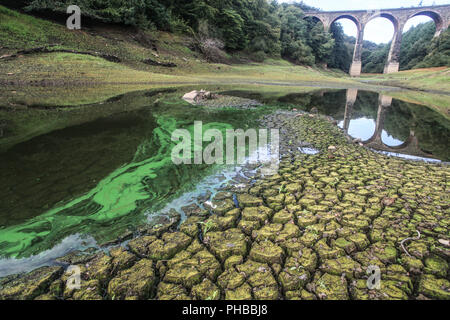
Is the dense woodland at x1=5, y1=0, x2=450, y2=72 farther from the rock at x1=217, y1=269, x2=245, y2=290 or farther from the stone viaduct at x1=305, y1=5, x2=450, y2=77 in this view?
the rock at x1=217, y1=269, x2=245, y2=290

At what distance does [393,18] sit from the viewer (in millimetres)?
47000

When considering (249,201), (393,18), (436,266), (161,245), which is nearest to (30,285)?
(161,245)

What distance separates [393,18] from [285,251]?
64751 mm

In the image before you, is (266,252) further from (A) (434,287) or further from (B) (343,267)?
(A) (434,287)

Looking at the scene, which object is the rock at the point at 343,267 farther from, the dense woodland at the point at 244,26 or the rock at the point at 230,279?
the dense woodland at the point at 244,26

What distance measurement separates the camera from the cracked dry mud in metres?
1.69

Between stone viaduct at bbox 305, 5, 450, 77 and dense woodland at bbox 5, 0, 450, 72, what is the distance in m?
3.45

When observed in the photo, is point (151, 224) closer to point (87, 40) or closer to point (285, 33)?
point (87, 40)

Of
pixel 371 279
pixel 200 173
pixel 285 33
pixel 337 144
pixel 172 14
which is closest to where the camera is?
pixel 371 279

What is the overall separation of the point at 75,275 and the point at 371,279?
2.38m

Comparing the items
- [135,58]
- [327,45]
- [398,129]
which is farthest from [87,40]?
[327,45]

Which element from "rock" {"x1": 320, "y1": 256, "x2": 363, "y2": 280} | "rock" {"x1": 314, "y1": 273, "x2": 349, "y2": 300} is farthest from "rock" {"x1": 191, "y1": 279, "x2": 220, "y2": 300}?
"rock" {"x1": 320, "y1": 256, "x2": 363, "y2": 280}

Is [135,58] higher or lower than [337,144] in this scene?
higher

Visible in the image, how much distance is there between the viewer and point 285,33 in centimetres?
4572
